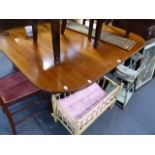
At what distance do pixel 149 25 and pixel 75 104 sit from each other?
1144 mm

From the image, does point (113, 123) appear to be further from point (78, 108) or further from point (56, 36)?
point (56, 36)

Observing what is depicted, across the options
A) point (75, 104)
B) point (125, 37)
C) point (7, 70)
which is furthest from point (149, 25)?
point (7, 70)

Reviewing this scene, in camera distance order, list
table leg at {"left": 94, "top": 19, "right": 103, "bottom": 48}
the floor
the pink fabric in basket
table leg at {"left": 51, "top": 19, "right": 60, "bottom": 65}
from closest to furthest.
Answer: table leg at {"left": 51, "top": 19, "right": 60, "bottom": 65} < table leg at {"left": 94, "top": 19, "right": 103, "bottom": 48} < the pink fabric in basket < the floor

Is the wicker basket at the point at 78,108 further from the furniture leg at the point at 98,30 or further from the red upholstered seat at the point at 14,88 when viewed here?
the furniture leg at the point at 98,30

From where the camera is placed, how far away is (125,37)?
5.40 feet

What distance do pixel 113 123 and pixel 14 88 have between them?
112cm

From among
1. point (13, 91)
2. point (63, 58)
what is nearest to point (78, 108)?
point (63, 58)

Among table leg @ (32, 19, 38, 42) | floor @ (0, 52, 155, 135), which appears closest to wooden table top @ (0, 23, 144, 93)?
table leg @ (32, 19, 38, 42)

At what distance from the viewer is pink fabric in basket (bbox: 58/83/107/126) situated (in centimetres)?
146

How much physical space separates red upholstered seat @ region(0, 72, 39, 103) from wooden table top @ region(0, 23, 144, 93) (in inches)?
12.2

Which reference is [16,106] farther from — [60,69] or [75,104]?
[60,69]

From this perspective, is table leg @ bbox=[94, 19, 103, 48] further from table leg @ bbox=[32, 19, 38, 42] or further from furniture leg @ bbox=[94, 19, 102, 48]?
table leg @ bbox=[32, 19, 38, 42]

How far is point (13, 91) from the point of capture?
146 centimetres

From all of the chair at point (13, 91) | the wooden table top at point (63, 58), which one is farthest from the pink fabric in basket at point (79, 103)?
the wooden table top at point (63, 58)
